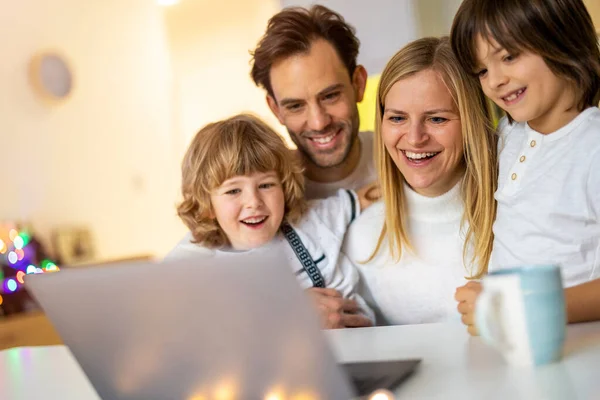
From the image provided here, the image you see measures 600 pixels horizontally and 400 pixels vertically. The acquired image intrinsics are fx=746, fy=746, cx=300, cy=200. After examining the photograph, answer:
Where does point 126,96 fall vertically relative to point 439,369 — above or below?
above

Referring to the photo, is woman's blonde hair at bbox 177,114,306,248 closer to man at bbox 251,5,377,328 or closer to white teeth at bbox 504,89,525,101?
man at bbox 251,5,377,328

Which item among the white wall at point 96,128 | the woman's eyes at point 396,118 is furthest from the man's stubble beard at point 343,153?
the white wall at point 96,128

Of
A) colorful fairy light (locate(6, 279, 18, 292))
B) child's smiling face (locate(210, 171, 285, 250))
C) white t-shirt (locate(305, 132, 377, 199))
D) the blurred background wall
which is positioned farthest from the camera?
the blurred background wall

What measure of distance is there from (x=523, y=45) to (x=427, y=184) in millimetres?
404

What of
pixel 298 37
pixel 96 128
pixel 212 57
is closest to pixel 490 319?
pixel 298 37

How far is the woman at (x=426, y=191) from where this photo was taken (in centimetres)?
150

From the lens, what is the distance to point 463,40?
134 cm

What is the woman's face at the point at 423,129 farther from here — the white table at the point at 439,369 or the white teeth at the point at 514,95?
the white table at the point at 439,369

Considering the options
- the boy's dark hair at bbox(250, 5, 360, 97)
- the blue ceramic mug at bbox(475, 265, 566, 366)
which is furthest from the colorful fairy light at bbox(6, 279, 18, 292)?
the blue ceramic mug at bbox(475, 265, 566, 366)

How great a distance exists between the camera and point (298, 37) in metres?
2.01

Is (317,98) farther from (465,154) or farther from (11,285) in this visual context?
(11,285)

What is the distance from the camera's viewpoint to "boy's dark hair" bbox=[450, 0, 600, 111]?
125 cm

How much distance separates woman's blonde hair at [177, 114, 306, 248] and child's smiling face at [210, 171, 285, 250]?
0.02 m

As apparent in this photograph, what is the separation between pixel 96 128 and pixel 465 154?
314 cm
